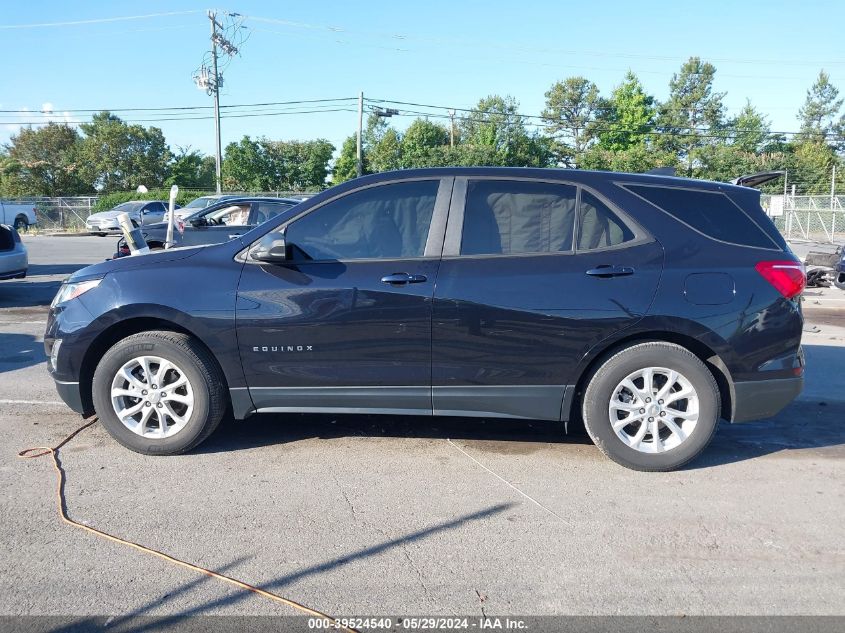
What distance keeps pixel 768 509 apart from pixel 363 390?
8.20 feet

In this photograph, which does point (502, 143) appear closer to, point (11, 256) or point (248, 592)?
point (11, 256)

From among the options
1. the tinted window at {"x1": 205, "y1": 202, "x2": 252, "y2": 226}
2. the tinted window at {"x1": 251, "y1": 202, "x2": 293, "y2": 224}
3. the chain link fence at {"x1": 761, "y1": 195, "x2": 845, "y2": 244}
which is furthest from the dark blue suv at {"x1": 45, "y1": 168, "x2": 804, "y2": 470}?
the chain link fence at {"x1": 761, "y1": 195, "x2": 845, "y2": 244}

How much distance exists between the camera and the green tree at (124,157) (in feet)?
176

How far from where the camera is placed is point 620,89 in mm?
57938

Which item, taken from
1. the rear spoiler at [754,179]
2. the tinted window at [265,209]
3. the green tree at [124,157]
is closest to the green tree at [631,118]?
the green tree at [124,157]

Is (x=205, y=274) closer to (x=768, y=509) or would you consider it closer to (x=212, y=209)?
(x=768, y=509)

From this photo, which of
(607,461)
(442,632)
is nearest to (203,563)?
(442,632)

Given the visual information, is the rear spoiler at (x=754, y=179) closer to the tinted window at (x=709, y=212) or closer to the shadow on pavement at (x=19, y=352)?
the tinted window at (x=709, y=212)

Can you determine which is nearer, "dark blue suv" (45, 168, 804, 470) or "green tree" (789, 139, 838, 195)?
"dark blue suv" (45, 168, 804, 470)

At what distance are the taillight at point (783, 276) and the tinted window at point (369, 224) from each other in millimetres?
2135

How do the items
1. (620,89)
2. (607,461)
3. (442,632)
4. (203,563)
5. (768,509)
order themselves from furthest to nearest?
1. (620,89)
2. (607,461)
3. (768,509)
4. (203,563)
5. (442,632)

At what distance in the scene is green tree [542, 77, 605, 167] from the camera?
6039 cm

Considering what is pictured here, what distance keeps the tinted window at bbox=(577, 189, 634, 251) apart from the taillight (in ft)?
2.76

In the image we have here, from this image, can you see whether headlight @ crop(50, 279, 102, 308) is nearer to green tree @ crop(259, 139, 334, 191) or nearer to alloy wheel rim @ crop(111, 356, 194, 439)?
alloy wheel rim @ crop(111, 356, 194, 439)
